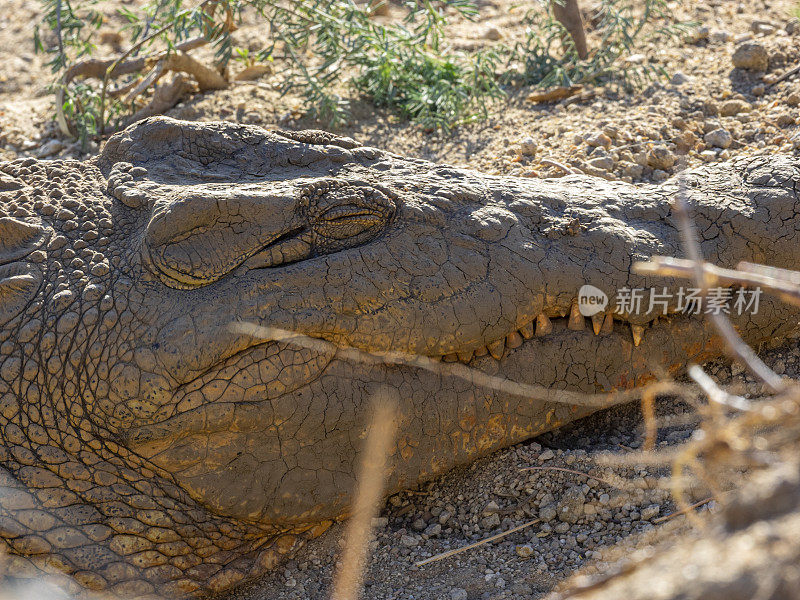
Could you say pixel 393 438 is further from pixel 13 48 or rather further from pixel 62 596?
pixel 13 48

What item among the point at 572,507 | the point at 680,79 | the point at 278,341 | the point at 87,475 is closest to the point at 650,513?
the point at 572,507

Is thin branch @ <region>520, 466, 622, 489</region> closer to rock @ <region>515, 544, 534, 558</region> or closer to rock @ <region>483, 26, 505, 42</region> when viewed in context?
rock @ <region>515, 544, 534, 558</region>

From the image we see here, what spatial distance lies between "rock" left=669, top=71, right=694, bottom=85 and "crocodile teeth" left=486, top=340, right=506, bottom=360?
11.1ft

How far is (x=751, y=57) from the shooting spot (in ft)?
18.1

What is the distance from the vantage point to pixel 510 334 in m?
3.13

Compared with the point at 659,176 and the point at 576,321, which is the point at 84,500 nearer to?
the point at 576,321

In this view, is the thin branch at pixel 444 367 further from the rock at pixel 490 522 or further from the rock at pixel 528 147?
the rock at pixel 528 147

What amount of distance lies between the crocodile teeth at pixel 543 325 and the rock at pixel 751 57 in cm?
342

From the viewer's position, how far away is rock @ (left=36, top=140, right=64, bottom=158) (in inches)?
238

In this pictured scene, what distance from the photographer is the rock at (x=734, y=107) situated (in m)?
5.09

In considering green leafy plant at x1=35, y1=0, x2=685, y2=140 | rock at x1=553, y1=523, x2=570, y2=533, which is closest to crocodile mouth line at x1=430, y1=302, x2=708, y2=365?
rock at x1=553, y1=523, x2=570, y2=533

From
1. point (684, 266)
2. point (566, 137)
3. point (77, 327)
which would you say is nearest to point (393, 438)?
point (77, 327)

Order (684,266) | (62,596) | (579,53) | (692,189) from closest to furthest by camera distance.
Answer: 1. (684,266)
2. (62,596)
3. (692,189)
4. (579,53)

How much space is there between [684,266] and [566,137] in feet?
11.5
